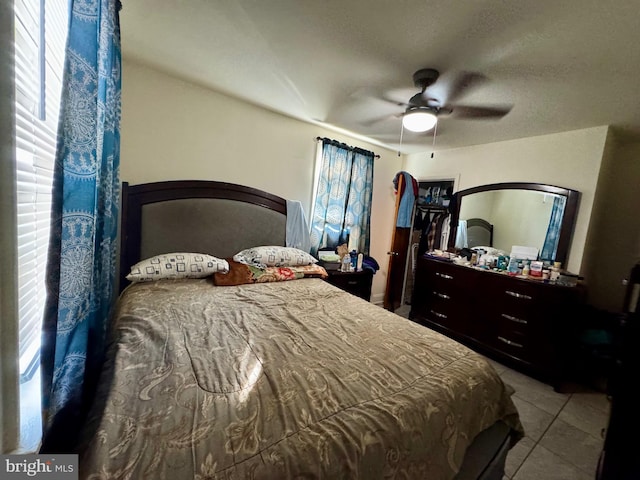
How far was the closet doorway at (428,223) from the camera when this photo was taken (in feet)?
10.8

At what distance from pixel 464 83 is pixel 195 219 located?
232cm

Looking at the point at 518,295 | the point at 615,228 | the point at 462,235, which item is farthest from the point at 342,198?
the point at 615,228

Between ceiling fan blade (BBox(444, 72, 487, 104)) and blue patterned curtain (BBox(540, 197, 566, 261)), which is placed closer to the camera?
Result: ceiling fan blade (BBox(444, 72, 487, 104))

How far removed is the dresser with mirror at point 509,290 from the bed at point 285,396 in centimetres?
138

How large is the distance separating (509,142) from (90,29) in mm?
3401

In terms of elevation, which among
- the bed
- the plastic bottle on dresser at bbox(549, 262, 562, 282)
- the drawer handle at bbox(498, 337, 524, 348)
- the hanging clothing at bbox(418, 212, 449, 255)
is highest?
the hanging clothing at bbox(418, 212, 449, 255)

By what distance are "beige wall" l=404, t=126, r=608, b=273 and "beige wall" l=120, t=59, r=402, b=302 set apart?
1.56m

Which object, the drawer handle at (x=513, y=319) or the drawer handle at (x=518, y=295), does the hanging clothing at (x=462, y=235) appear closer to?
the drawer handle at (x=518, y=295)

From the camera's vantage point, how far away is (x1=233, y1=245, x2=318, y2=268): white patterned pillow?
2.25m

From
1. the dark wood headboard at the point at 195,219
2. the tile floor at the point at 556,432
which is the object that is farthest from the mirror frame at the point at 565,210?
the dark wood headboard at the point at 195,219

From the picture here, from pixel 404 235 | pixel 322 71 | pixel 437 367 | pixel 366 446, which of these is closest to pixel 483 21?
pixel 322 71

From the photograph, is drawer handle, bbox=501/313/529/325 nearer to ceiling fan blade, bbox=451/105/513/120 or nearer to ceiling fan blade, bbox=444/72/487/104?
ceiling fan blade, bbox=451/105/513/120

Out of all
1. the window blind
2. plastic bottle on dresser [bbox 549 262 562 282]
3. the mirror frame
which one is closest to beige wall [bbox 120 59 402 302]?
the window blind

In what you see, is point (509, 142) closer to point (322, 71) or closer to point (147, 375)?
point (322, 71)
